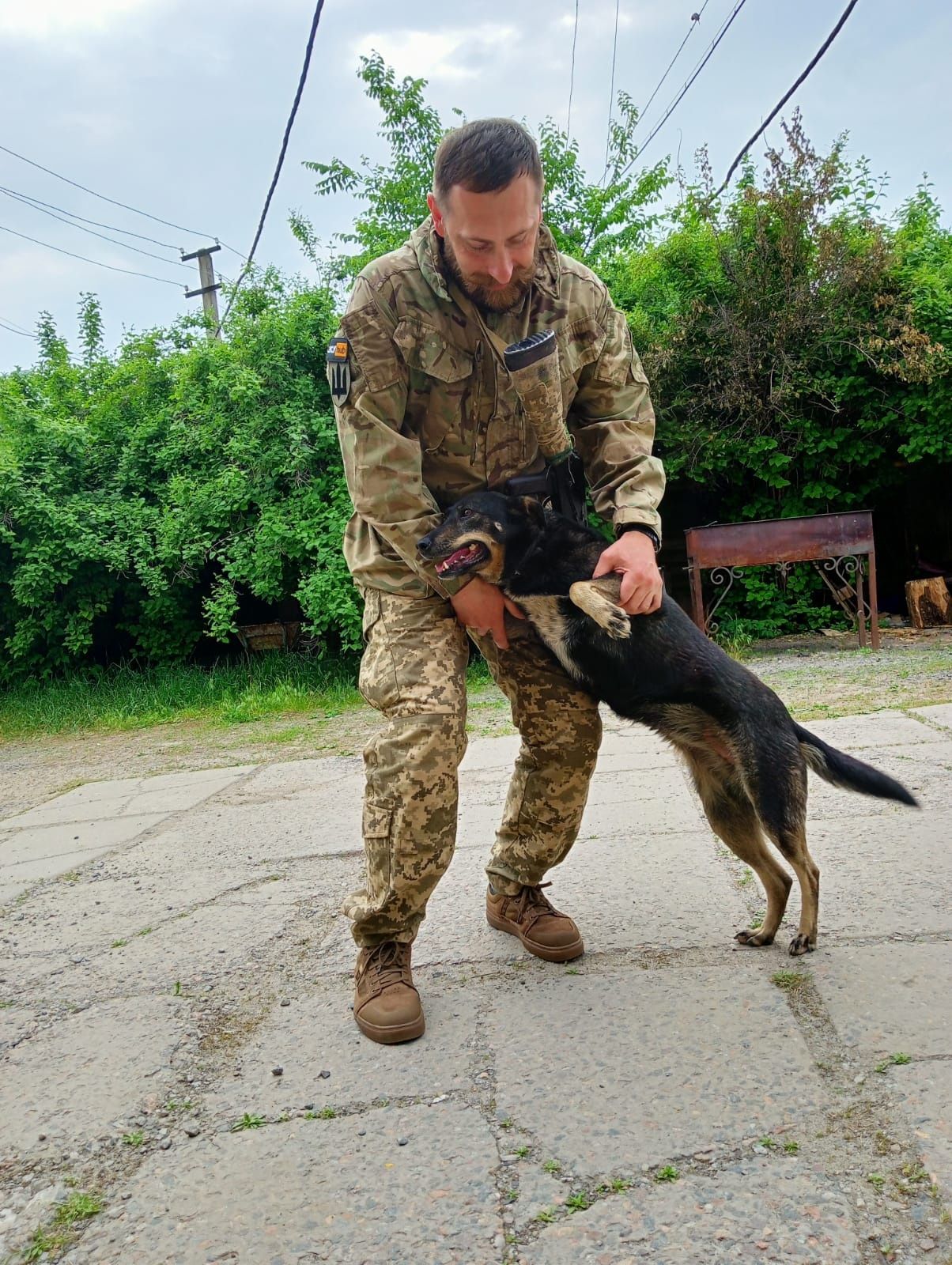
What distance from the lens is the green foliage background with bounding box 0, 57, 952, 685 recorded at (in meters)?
7.77

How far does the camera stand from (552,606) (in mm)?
2436

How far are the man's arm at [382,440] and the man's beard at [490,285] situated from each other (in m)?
0.20

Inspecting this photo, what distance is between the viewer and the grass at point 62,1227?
149 centimetres

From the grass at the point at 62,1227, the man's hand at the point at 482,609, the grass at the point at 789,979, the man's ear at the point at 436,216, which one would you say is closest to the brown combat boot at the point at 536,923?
the grass at the point at 789,979

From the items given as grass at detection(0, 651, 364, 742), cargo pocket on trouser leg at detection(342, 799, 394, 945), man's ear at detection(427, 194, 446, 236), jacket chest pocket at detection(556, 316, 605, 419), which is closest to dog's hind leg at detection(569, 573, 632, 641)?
jacket chest pocket at detection(556, 316, 605, 419)

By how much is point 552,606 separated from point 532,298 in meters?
0.78

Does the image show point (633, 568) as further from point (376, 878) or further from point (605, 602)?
point (376, 878)

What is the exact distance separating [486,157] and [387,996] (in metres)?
1.87

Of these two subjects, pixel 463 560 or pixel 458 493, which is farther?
pixel 458 493

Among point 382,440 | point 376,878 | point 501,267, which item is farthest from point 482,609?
point 501,267

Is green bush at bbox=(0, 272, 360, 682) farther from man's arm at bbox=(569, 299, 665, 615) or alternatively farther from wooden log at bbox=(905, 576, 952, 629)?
wooden log at bbox=(905, 576, 952, 629)

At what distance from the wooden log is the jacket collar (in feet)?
24.5

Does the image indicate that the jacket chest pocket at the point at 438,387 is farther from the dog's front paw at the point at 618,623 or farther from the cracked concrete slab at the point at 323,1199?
the cracked concrete slab at the point at 323,1199

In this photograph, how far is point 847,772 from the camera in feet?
7.94
